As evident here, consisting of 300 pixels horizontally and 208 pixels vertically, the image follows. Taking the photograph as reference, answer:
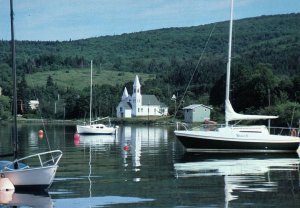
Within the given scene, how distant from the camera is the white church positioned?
18825cm

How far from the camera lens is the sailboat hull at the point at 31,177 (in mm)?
26125

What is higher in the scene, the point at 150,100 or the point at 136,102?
the point at 150,100

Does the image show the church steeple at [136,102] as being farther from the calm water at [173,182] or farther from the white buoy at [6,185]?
the white buoy at [6,185]

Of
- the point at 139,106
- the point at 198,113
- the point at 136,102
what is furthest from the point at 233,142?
the point at 139,106

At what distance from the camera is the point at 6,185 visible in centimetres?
2611

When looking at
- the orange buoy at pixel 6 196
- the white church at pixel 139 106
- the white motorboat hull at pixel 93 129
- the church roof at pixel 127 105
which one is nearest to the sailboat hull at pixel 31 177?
the orange buoy at pixel 6 196

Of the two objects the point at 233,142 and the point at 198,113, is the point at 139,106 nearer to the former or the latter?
the point at 198,113

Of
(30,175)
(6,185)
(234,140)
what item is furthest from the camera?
(234,140)

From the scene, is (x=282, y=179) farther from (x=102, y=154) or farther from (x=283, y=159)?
(x=102, y=154)

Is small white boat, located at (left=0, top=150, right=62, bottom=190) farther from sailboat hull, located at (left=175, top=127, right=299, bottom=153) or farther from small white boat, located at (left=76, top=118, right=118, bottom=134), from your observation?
small white boat, located at (left=76, top=118, right=118, bottom=134)

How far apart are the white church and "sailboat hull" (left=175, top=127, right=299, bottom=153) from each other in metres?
139

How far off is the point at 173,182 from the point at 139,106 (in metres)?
160

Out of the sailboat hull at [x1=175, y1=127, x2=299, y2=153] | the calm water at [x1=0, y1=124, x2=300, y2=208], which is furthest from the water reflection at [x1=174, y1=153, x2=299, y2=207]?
the sailboat hull at [x1=175, y1=127, x2=299, y2=153]

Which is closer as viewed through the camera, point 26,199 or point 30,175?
point 26,199
